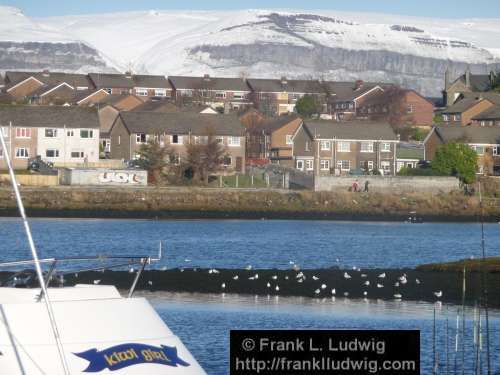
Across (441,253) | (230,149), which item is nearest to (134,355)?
(441,253)

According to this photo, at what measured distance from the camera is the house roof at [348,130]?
349ft

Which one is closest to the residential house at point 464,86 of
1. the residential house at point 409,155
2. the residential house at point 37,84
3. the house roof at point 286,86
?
the house roof at point 286,86

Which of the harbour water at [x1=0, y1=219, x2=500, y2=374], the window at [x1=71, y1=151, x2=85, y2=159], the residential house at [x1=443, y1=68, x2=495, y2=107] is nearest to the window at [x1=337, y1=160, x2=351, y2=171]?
the window at [x1=71, y1=151, x2=85, y2=159]

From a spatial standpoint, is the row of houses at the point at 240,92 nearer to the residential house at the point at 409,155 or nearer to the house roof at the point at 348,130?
the residential house at the point at 409,155

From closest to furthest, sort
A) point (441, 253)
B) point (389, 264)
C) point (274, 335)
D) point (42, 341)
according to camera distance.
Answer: point (42, 341)
point (274, 335)
point (389, 264)
point (441, 253)

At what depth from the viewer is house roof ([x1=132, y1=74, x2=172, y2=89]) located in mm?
157375

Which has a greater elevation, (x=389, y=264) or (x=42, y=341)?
(x=42, y=341)

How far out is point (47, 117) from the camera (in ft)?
323

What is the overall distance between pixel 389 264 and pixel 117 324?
37.6 meters

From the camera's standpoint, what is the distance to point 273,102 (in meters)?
158

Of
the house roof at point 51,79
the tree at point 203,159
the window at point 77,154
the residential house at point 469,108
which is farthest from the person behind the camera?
the house roof at point 51,79

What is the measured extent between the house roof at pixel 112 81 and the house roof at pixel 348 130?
49.0m

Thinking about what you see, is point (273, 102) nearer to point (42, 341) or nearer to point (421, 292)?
point (421, 292)

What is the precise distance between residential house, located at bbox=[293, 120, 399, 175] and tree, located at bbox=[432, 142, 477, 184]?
26.1ft
